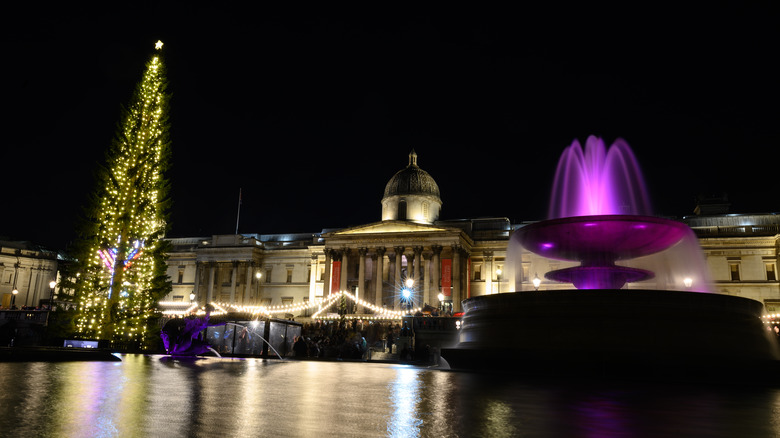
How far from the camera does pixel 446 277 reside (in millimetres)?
44000

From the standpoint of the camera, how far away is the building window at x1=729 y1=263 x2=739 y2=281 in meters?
45.4

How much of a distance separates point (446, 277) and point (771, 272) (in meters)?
26.7

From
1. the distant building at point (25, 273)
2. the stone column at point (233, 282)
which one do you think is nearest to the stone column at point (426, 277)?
the stone column at point (233, 282)

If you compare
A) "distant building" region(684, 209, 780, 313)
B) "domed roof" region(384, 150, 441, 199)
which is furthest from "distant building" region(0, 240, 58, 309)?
"distant building" region(684, 209, 780, 313)

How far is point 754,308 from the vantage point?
11.8 metres

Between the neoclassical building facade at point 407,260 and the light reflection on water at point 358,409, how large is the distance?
3291 centimetres

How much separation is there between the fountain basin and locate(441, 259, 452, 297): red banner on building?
104ft

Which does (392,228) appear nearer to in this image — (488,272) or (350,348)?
(488,272)

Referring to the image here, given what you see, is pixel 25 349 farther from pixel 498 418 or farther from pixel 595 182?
pixel 595 182

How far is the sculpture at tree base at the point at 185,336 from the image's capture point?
1641cm

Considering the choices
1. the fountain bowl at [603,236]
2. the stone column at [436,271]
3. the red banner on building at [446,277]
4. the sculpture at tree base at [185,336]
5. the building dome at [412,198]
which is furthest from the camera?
the building dome at [412,198]

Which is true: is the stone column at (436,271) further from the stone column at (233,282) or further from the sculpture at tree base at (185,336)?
the sculpture at tree base at (185,336)

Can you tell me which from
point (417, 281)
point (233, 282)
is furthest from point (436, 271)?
point (233, 282)

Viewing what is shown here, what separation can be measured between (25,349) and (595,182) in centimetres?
1835
